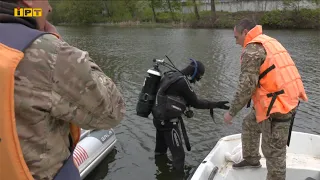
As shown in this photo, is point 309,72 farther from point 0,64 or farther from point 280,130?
point 0,64

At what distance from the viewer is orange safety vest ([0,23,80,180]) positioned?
1297 mm

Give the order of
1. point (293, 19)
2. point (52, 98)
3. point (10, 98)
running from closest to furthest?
point (10, 98), point (52, 98), point (293, 19)

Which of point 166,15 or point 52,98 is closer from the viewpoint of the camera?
point 52,98

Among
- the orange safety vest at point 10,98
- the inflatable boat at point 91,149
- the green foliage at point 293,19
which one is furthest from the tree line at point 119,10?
the orange safety vest at point 10,98

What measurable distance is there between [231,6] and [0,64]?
5532cm

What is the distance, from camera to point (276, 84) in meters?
3.82

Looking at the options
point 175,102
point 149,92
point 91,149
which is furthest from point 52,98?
point 91,149

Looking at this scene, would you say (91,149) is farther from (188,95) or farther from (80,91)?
(80,91)

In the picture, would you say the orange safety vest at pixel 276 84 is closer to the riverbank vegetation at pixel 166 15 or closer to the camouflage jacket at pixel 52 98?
the camouflage jacket at pixel 52 98

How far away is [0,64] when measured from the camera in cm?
129

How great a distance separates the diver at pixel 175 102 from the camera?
4977 mm

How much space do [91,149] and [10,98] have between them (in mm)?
4562

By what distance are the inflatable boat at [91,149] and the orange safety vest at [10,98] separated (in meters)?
3.93

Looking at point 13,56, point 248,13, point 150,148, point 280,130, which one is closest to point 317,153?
point 280,130
